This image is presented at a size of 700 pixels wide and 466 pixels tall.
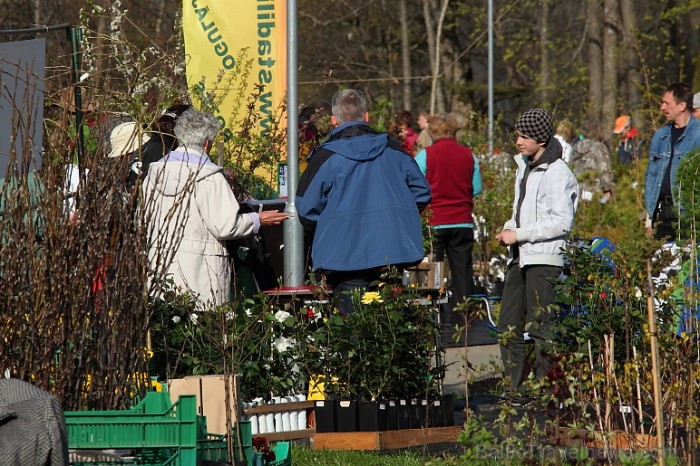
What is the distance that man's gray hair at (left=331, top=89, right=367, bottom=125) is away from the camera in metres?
7.59

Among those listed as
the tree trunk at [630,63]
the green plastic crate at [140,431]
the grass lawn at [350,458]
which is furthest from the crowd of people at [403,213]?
the tree trunk at [630,63]

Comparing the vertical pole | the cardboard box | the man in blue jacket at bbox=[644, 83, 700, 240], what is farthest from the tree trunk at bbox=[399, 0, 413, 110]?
the vertical pole

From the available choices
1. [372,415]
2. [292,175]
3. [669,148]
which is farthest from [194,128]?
[669,148]

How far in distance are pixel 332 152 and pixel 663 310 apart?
6.96ft

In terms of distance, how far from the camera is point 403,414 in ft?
22.4

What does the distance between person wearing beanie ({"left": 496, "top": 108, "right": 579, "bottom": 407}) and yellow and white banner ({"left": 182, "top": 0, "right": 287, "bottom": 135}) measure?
2.32 meters

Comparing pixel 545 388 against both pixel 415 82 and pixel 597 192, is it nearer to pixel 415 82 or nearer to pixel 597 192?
pixel 597 192

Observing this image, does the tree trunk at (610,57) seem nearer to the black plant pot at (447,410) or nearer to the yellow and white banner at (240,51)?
the yellow and white banner at (240,51)

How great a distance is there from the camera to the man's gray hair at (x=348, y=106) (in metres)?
7.59

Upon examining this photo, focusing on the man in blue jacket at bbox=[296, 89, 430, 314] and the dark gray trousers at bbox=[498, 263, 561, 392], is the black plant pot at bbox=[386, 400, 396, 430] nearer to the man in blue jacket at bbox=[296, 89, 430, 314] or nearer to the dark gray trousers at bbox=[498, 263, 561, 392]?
the man in blue jacket at bbox=[296, 89, 430, 314]

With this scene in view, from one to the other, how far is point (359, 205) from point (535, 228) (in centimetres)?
107

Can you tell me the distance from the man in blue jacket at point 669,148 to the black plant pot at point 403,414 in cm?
382

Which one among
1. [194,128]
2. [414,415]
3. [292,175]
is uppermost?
[194,128]

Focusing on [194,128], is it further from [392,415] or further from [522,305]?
[522,305]
